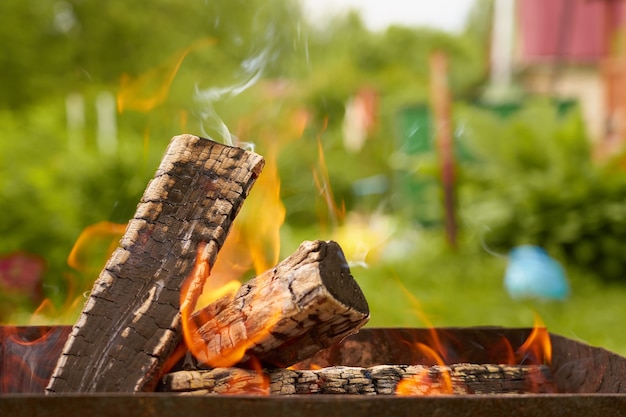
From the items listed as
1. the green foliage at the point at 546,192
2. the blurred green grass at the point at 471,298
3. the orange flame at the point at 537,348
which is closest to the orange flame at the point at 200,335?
the orange flame at the point at 537,348

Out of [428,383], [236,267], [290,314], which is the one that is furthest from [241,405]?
[236,267]

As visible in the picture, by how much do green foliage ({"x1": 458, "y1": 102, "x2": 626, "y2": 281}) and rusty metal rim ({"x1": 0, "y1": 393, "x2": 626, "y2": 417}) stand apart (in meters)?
5.43

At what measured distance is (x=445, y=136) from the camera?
788cm

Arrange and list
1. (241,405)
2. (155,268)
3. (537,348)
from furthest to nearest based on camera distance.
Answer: (537,348)
(155,268)
(241,405)

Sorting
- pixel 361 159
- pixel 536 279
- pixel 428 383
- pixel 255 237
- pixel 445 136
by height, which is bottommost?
pixel 536 279

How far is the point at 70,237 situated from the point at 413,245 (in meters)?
3.79

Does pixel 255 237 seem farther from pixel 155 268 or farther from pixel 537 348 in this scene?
pixel 537 348

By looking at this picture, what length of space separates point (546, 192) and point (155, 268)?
5578 mm

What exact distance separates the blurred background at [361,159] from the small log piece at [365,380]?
0.37 meters

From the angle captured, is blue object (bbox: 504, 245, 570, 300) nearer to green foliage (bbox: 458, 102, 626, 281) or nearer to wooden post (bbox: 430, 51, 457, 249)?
green foliage (bbox: 458, 102, 626, 281)

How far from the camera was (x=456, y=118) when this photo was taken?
8.73m

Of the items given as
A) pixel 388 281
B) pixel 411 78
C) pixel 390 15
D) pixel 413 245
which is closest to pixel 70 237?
pixel 388 281

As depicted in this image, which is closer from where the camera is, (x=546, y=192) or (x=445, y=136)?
(x=546, y=192)

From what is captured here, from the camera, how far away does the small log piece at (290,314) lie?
1.84m
